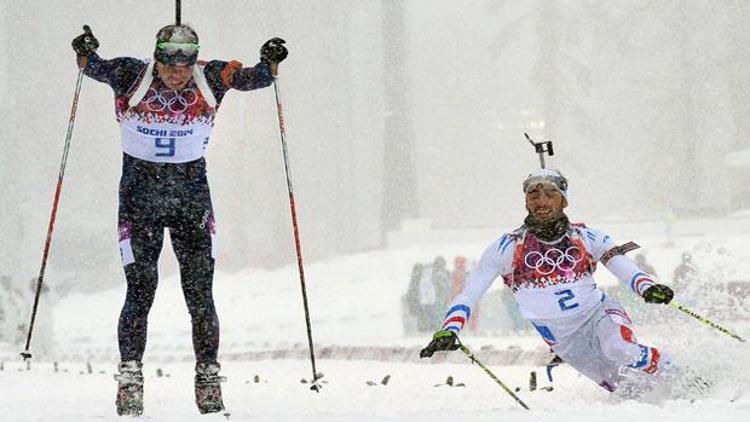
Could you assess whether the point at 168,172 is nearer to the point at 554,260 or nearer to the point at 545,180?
the point at 545,180

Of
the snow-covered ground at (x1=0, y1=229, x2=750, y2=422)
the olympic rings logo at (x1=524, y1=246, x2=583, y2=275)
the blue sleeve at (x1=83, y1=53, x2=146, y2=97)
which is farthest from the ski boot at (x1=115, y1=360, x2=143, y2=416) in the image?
the olympic rings logo at (x1=524, y1=246, x2=583, y2=275)

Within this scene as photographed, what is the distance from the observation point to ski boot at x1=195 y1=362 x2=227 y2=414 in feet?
18.7

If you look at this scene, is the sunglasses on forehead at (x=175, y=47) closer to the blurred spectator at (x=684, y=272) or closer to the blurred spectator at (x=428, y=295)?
the blurred spectator at (x=684, y=272)

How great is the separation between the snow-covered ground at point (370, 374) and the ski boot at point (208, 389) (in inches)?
4.0

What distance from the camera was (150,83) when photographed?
5.91 metres

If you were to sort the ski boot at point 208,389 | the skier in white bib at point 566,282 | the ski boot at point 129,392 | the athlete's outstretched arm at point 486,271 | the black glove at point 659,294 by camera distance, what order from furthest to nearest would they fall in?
the skier in white bib at point 566,282
the athlete's outstretched arm at point 486,271
the black glove at point 659,294
the ski boot at point 208,389
the ski boot at point 129,392

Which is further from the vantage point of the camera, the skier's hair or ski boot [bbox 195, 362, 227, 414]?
the skier's hair

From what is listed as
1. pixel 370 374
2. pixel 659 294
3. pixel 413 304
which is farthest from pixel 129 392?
pixel 413 304

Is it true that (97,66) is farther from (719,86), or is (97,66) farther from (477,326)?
(719,86)

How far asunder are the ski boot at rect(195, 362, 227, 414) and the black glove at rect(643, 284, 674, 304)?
2.38 m

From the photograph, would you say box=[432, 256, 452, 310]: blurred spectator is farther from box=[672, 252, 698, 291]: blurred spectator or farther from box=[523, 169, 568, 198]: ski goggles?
box=[523, 169, 568, 198]: ski goggles

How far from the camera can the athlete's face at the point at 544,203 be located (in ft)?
22.0

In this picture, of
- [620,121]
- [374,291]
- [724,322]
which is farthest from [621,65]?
[724,322]

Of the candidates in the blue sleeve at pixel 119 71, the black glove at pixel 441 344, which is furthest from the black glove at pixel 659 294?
the blue sleeve at pixel 119 71
